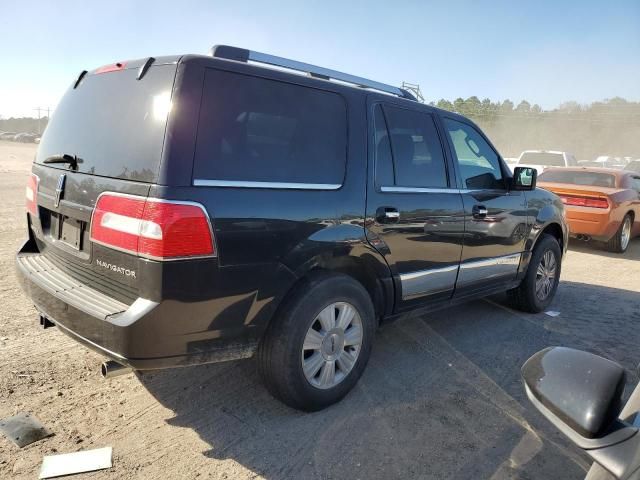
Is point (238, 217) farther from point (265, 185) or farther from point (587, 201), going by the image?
point (587, 201)

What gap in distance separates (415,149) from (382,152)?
45 cm

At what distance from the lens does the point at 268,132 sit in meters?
2.72

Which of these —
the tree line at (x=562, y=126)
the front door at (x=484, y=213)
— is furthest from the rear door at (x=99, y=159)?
the tree line at (x=562, y=126)

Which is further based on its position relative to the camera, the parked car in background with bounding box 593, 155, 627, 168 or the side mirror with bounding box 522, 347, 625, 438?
the parked car in background with bounding box 593, 155, 627, 168

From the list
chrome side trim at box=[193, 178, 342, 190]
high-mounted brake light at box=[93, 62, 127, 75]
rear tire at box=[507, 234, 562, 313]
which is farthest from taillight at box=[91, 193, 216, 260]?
rear tire at box=[507, 234, 562, 313]

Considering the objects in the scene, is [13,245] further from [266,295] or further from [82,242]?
[266,295]

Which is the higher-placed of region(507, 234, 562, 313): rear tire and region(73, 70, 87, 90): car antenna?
region(73, 70, 87, 90): car antenna

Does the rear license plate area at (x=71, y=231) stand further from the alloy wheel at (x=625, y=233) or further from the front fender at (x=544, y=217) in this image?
the alloy wheel at (x=625, y=233)

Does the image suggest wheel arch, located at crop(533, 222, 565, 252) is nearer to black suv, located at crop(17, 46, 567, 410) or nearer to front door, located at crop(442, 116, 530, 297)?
front door, located at crop(442, 116, 530, 297)

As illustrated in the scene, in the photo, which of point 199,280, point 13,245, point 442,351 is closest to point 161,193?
point 199,280

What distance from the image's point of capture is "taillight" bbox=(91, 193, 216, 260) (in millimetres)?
2244

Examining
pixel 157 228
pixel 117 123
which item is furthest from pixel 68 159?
pixel 157 228

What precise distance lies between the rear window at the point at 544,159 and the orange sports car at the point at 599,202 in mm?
6597

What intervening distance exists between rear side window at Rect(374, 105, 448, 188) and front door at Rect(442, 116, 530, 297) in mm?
248
